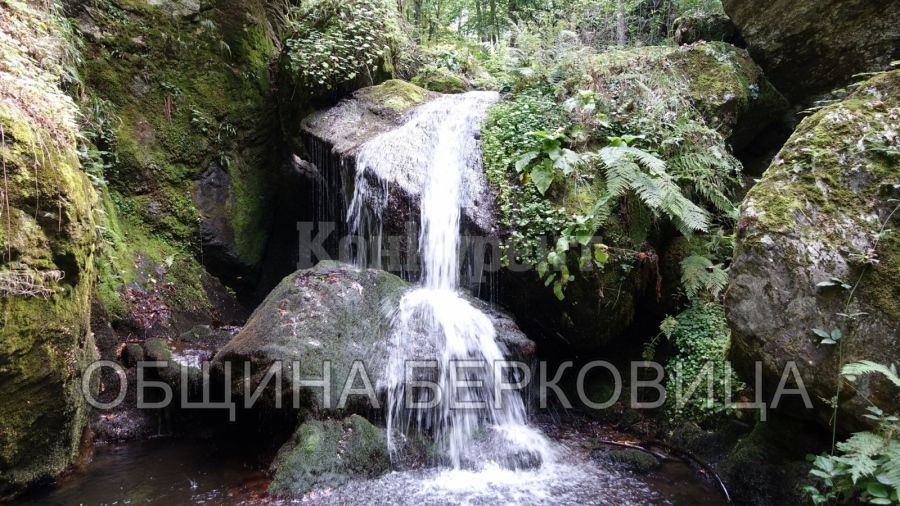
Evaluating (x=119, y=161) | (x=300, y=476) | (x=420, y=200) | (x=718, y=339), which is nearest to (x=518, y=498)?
(x=300, y=476)

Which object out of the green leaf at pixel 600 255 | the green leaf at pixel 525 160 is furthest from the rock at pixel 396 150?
the green leaf at pixel 600 255

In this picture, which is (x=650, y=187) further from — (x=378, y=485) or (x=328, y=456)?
(x=328, y=456)

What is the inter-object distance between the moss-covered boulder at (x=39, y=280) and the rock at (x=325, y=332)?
1306 millimetres

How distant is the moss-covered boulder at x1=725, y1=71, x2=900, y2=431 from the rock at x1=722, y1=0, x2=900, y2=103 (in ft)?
10.1

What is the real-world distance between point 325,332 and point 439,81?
7310mm

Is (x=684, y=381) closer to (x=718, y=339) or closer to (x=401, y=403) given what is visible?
(x=718, y=339)

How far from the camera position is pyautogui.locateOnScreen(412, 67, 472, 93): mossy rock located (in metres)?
10.7

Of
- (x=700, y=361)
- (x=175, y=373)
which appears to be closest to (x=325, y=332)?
(x=175, y=373)

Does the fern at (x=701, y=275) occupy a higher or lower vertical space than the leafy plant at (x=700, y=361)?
higher

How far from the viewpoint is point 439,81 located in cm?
1070

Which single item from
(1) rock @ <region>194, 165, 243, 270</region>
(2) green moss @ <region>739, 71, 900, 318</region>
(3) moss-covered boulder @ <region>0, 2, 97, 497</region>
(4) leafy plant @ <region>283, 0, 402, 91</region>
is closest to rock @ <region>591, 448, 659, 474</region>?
(2) green moss @ <region>739, 71, 900, 318</region>

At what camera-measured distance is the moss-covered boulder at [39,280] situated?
3.52 metres

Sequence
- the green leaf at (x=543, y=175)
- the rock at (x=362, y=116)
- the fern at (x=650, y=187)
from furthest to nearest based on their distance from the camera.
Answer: the rock at (x=362, y=116) → the green leaf at (x=543, y=175) → the fern at (x=650, y=187)

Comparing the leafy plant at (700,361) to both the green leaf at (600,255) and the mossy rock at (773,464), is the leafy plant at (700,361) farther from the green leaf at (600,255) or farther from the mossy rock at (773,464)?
the green leaf at (600,255)
